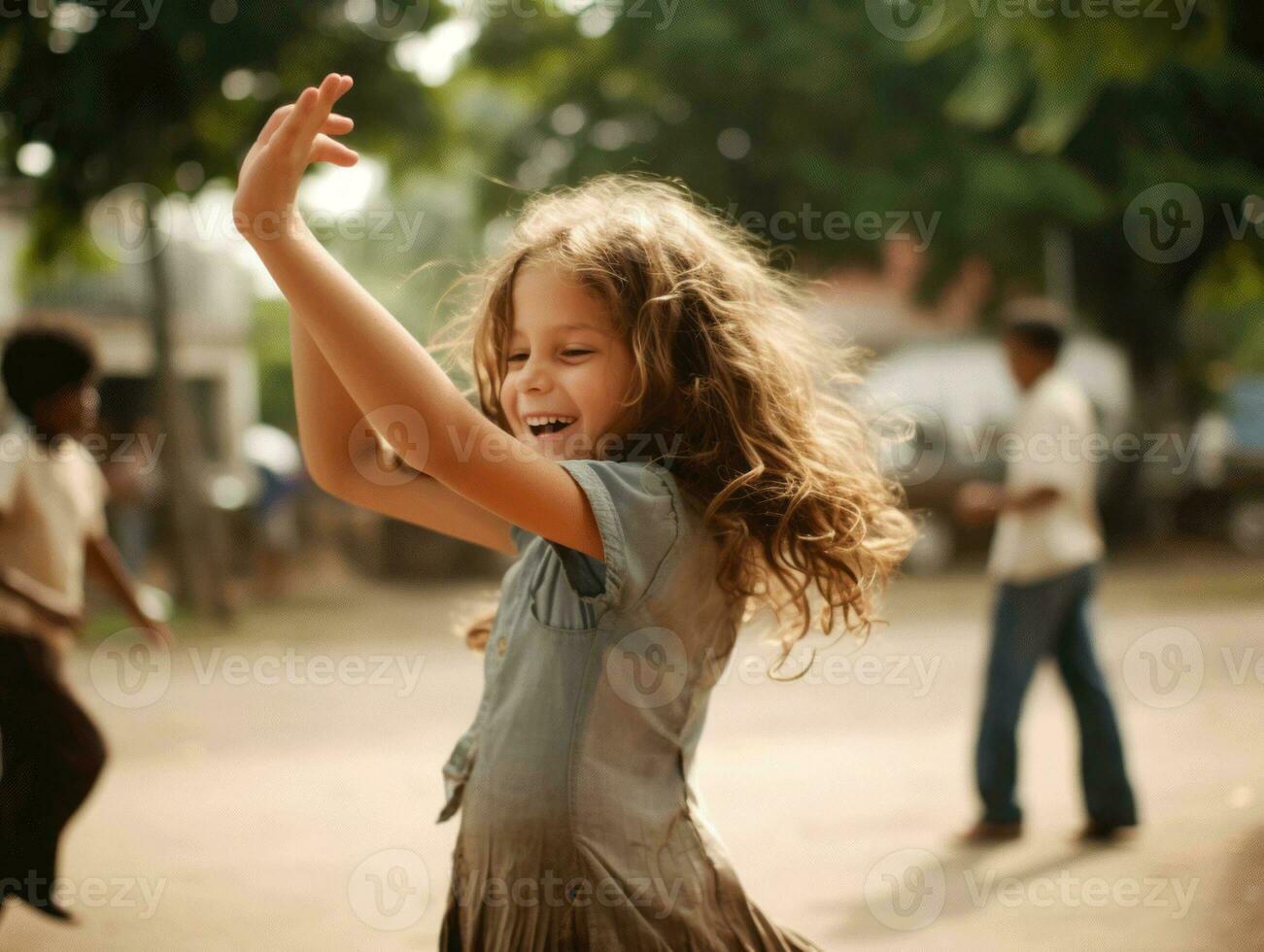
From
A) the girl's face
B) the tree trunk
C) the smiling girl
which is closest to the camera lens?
the smiling girl

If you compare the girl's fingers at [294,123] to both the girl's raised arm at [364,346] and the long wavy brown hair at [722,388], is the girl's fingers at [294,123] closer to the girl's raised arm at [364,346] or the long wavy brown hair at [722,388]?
the girl's raised arm at [364,346]

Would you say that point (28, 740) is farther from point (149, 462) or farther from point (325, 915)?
point (149, 462)

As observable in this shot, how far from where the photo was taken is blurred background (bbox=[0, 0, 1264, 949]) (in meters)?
4.95

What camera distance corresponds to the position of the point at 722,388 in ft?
6.68

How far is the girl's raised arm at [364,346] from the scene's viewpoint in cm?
156

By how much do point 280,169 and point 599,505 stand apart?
0.56m

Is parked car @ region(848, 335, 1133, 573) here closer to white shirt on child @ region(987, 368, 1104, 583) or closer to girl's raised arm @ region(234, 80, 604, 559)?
white shirt on child @ region(987, 368, 1104, 583)

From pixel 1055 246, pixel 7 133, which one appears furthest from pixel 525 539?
pixel 1055 246

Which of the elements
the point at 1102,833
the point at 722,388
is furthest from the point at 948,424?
the point at 722,388

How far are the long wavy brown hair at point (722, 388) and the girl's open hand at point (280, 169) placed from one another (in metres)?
0.51

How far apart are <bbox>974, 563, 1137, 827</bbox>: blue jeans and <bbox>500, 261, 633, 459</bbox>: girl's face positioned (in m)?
3.64

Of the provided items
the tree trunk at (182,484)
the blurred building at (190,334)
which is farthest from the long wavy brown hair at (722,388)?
→ the blurred building at (190,334)

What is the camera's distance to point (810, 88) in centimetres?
1612

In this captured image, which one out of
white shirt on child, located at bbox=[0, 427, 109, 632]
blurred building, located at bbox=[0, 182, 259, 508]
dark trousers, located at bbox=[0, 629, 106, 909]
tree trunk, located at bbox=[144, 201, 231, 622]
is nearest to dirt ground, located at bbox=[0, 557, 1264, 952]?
dark trousers, located at bbox=[0, 629, 106, 909]
